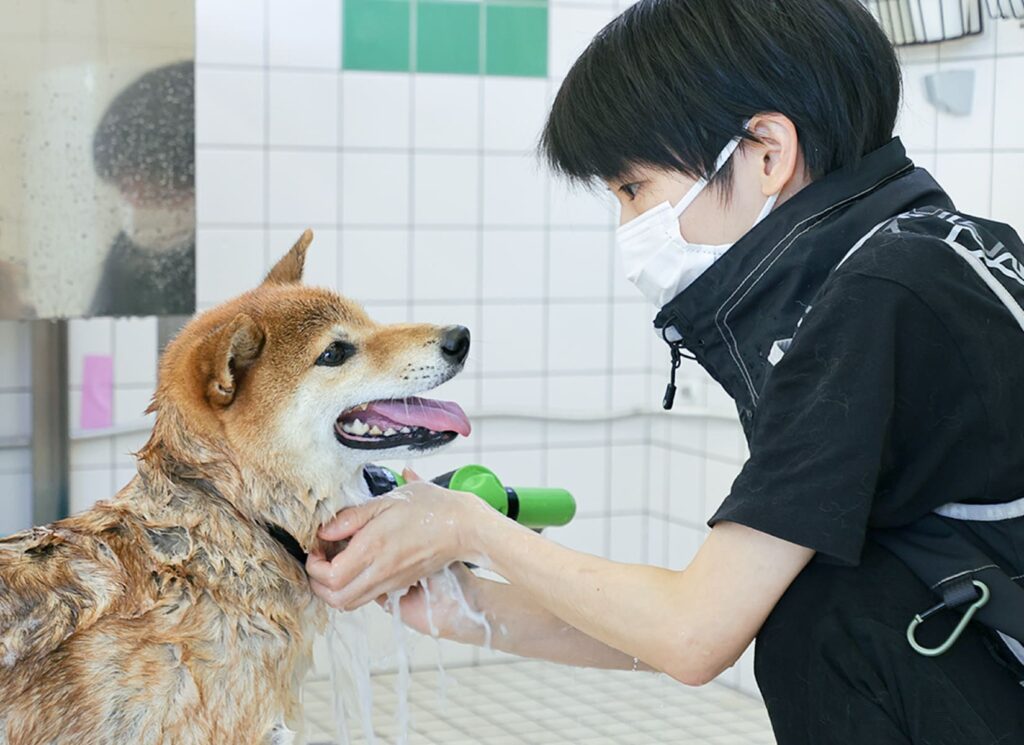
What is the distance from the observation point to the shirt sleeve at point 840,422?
124cm

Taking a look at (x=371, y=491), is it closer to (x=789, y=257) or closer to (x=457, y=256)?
(x=789, y=257)

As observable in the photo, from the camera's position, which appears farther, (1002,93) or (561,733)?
(561,733)

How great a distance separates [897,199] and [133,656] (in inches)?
40.8

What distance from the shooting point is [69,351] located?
358cm

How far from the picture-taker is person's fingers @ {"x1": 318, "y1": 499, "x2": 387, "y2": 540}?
1.67m

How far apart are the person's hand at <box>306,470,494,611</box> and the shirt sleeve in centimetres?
49

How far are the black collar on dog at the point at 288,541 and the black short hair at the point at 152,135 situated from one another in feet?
5.11

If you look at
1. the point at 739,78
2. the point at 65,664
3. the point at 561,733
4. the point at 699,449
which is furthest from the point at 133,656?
the point at 699,449

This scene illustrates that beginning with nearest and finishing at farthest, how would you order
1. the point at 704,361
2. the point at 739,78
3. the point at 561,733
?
1. the point at 739,78
2. the point at 704,361
3. the point at 561,733

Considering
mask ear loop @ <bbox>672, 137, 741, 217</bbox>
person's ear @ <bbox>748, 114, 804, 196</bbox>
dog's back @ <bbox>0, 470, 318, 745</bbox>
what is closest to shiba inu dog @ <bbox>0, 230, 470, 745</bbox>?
dog's back @ <bbox>0, 470, 318, 745</bbox>

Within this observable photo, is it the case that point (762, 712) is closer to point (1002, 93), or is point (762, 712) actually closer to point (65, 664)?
point (1002, 93)

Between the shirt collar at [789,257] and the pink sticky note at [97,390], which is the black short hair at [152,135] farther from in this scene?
the shirt collar at [789,257]

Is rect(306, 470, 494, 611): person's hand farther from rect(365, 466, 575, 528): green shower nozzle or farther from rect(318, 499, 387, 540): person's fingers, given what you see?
rect(365, 466, 575, 528): green shower nozzle

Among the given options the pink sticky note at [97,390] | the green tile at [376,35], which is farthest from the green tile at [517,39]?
the pink sticky note at [97,390]
